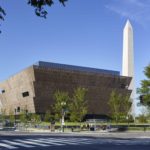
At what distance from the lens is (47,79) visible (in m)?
108

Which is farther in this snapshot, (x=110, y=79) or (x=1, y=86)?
(x=1, y=86)

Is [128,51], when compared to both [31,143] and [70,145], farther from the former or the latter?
[70,145]

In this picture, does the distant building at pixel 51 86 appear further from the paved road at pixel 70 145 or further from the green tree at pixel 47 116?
the paved road at pixel 70 145

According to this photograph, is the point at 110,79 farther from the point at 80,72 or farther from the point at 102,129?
the point at 102,129

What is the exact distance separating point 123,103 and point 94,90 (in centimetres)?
3163

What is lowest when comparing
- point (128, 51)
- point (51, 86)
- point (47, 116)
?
point (47, 116)

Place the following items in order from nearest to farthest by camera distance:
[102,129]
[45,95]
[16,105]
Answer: [102,129]
[45,95]
[16,105]

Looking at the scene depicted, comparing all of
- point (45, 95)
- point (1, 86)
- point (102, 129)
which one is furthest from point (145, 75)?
point (1, 86)

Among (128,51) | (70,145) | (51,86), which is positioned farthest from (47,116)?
(70,145)

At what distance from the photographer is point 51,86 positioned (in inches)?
4250

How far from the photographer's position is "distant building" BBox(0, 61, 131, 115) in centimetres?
10556

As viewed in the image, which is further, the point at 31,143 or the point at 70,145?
the point at 31,143

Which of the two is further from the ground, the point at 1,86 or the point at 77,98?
the point at 1,86

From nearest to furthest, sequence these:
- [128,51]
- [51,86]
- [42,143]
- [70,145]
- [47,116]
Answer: [70,145] → [42,143] → [47,116] → [51,86] → [128,51]
